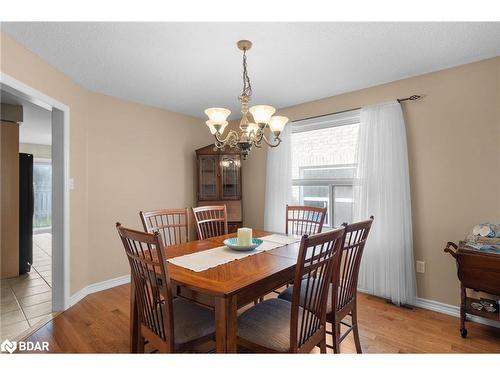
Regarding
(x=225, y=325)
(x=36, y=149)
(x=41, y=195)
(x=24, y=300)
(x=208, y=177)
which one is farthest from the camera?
(x=41, y=195)

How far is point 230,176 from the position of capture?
12.6 ft

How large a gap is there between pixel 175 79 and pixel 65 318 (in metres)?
2.47

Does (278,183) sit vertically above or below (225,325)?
above

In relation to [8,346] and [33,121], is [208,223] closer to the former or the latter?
[8,346]

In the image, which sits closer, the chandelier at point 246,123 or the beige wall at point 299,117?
the chandelier at point 246,123

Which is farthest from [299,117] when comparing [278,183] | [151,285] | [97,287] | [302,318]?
[97,287]

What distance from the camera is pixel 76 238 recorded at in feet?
8.89

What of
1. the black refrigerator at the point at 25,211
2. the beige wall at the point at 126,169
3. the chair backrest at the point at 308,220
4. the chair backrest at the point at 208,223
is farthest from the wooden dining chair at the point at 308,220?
the black refrigerator at the point at 25,211

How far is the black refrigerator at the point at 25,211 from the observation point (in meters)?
3.61

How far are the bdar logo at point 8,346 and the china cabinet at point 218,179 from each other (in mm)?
2330

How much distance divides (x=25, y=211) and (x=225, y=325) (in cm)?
399

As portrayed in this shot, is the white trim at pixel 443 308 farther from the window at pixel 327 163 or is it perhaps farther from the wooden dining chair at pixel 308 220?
the wooden dining chair at pixel 308 220

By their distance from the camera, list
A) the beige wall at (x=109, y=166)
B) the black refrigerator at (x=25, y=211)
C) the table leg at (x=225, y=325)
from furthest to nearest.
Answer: the black refrigerator at (x=25, y=211), the beige wall at (x=109, y=166), the table leg at (x=225, y=325)

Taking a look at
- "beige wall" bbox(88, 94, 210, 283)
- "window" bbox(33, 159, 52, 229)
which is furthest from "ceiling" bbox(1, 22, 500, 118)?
"window" bbox(33, 159, 52, 229)
